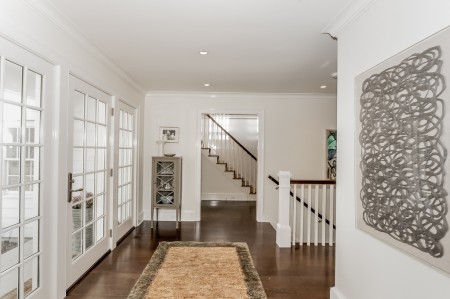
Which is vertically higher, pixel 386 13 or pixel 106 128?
pixel 386 13

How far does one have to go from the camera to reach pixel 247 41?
2867mm

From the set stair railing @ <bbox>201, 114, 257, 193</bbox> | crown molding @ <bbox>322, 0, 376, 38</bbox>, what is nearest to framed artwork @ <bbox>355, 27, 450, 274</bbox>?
crown molding @ <bbox>322, 0, 376, 38</bbox>

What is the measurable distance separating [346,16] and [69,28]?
92.3 inches

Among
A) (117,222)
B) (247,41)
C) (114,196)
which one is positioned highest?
(247,41)

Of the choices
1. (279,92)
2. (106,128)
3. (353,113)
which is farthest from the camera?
(279,92)

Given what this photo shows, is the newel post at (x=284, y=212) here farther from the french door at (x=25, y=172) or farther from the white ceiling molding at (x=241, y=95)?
the french door at (x=25, y=172)

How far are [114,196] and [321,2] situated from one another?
3.24m

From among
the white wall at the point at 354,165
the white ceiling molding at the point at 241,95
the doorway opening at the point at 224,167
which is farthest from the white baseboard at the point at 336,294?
the doorway opening at the point at 224,167

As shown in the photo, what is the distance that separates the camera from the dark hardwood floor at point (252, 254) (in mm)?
2762

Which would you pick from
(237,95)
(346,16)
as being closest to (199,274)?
(346,16)

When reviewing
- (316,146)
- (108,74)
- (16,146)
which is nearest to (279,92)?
(316,146)

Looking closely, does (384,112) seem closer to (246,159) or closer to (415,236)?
(415,236)

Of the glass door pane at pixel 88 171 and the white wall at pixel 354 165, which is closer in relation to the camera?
the white wall at pixel 354 165

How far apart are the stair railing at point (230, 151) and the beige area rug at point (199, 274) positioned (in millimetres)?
3963
